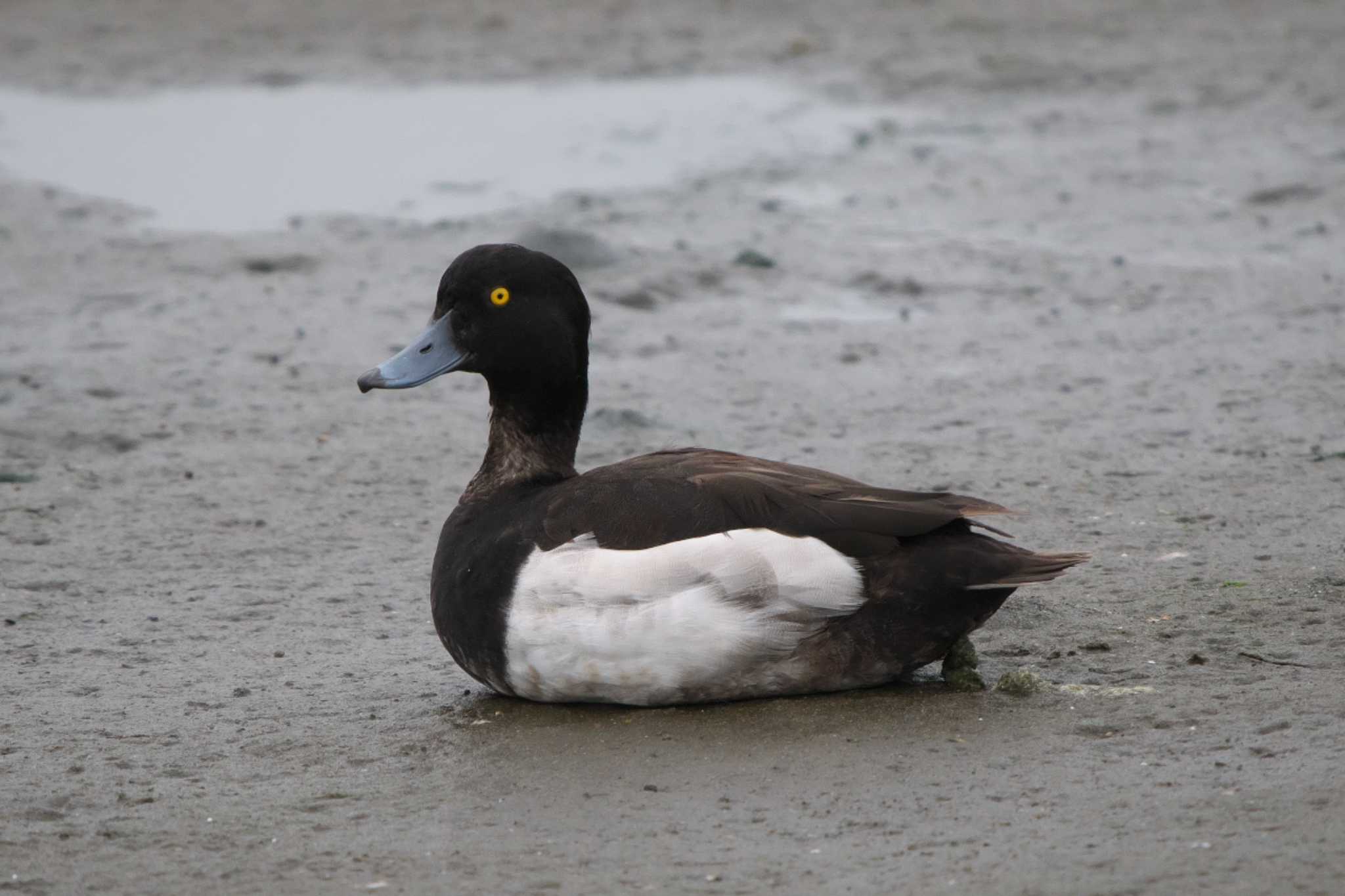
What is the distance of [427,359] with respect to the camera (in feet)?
17.4

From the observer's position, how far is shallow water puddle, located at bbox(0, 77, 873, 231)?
11758mm

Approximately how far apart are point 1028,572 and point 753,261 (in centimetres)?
566

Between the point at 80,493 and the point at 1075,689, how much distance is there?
4095 millimetres

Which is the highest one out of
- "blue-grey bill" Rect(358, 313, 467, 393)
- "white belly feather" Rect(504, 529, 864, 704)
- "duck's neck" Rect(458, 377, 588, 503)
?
"blue-grey bill" Rect(358, 313, 467, 393)

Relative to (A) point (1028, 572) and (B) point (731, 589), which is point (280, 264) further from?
Result: (A) point (1028, 572)

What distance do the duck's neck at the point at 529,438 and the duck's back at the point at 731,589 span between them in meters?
0.49

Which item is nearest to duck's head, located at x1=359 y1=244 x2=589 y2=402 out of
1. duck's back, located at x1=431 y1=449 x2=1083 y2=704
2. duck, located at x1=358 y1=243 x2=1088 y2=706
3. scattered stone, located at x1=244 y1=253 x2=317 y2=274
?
duck, located at x1=358 y1=243 x2=1088 y2=706

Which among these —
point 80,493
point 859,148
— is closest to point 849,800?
point 80,493

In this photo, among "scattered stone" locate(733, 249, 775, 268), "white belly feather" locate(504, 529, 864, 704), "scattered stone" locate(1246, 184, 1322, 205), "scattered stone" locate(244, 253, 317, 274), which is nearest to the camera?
"white belly feather" locate(504, 529, 864, 704)

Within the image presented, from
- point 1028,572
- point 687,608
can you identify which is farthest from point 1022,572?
point 687,608

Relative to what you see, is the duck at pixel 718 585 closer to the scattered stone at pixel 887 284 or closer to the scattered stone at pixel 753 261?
the scattered stone at pixel 887 284

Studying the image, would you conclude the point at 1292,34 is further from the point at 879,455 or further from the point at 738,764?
the point at 738,764

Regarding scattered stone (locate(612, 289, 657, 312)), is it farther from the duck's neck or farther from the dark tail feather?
the dark tail feather

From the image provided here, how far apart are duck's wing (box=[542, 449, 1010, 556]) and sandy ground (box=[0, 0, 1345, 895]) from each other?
0.48m
